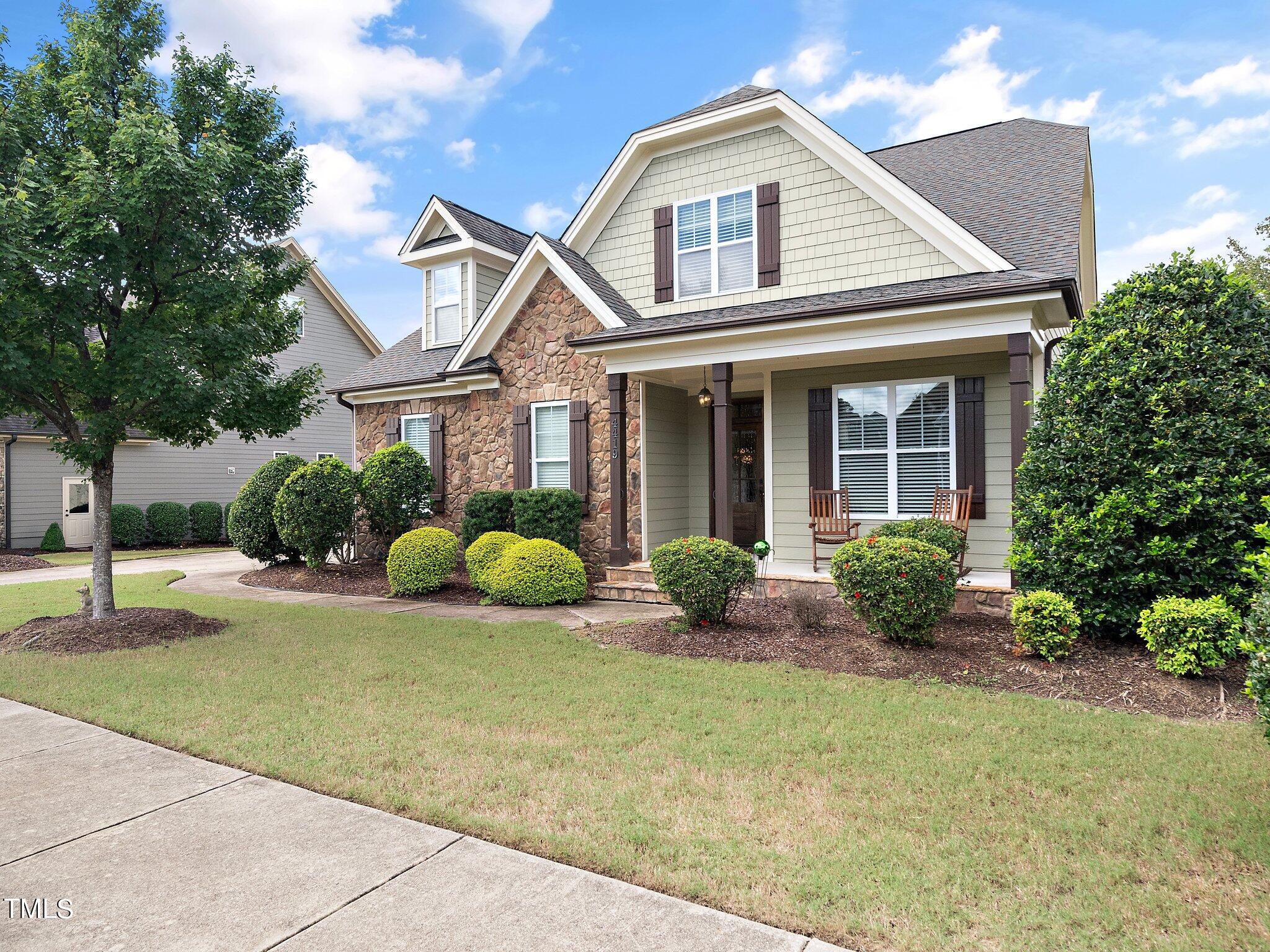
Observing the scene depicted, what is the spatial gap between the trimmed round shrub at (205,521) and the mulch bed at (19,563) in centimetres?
415

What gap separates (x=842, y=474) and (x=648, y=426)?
2769 millimetres

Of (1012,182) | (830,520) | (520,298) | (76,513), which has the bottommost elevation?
(76,513)

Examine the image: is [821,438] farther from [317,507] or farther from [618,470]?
[317,507]

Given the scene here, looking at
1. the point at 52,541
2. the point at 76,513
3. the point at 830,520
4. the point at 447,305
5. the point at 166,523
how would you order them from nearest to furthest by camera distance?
the point at 830,520
the point at 447,305
the point at 52,541
the point at 76,513
the point at 166,523

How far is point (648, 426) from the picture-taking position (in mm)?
10633

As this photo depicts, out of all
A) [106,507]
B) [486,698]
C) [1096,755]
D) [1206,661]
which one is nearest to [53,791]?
[486,698]

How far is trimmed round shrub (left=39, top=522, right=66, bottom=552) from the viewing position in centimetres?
1769

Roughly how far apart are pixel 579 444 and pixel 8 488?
15443mm

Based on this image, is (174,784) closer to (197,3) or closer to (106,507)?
(106,507)

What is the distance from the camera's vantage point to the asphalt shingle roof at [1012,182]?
8.45 metres

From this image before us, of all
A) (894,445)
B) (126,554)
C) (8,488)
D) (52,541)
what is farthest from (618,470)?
(8,488)

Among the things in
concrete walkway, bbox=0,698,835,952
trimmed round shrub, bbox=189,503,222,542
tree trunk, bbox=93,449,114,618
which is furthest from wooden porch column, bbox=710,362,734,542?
trimmed round shrub, bbox=189,503,222,542

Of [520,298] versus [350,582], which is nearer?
[350,582]

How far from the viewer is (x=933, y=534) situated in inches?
301
